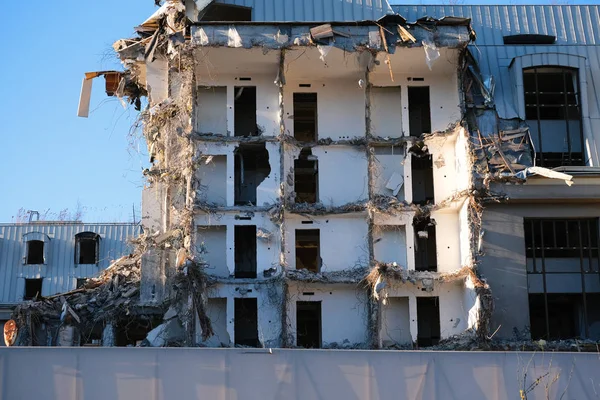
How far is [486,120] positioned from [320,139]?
6.34m

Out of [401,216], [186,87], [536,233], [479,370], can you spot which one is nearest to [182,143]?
[186,87]

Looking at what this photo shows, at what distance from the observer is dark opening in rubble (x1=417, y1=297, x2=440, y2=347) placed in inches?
1326

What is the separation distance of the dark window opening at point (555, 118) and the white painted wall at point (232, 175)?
32.6 ft

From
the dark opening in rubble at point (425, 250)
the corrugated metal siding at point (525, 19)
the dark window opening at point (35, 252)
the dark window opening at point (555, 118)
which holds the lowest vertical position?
the dark opening in rubble at point (425, 250)

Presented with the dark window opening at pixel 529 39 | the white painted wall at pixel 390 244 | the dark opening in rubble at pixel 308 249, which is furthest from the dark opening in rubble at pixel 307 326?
the dark window opening at pixel 529 39

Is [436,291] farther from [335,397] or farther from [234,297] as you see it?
[335,397]

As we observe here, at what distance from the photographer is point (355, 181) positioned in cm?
3388

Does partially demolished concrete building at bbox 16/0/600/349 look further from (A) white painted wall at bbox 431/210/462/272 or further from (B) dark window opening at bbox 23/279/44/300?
(B) dark window opening at bbox 23/279/44/300

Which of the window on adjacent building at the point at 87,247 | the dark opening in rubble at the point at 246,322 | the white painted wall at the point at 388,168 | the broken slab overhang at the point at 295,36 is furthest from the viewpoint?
the window on adjacent building at the point at 87,247

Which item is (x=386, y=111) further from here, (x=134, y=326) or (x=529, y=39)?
(x=134, y=326)

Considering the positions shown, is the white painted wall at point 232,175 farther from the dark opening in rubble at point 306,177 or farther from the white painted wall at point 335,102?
the white painted wall at point 335,102

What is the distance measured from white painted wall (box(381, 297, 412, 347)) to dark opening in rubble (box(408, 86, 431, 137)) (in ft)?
23.3

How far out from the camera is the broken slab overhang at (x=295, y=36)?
31.9m

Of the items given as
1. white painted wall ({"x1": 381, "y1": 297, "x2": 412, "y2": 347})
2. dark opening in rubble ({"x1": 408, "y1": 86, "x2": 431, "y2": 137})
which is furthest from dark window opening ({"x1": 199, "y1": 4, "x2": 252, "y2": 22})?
white painted wall ({"x1": 381, "y1": 297, "x2": 412, "y2": 347})
